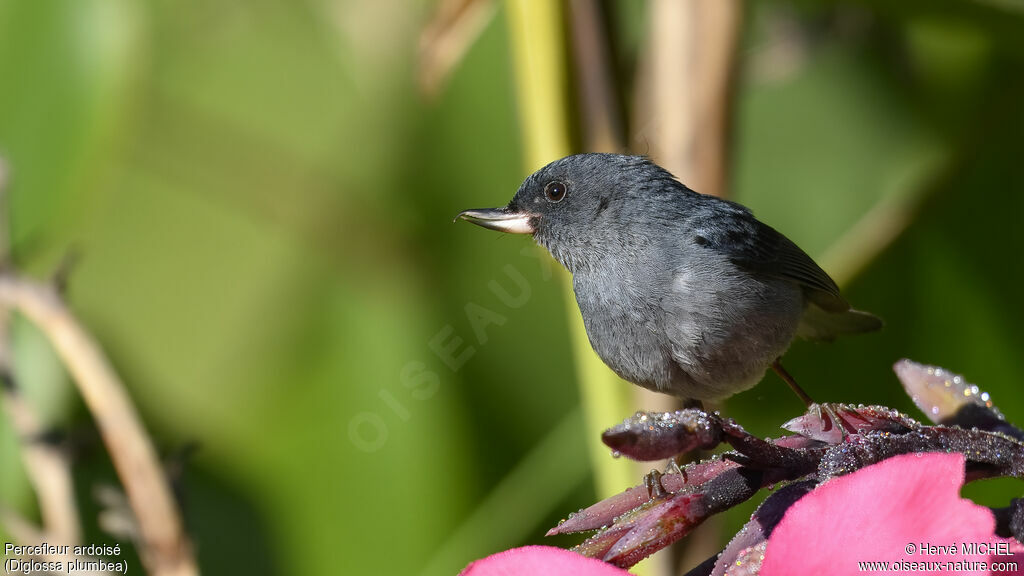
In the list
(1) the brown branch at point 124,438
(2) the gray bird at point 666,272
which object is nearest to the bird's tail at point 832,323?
(2) the gray bird at point 666,272

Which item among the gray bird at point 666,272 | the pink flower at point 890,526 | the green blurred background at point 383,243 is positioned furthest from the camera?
the green blurred background at point 383,243

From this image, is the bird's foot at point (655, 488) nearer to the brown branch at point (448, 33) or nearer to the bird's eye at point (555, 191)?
the bird's eye at point (555, 191)

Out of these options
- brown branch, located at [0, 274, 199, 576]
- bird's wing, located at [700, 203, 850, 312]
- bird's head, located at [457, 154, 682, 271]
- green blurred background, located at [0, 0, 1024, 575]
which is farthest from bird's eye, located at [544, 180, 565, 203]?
brown branch, located at [0, 274, 199, 576]

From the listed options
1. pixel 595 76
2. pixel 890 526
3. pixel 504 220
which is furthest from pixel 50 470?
pixel 890 526

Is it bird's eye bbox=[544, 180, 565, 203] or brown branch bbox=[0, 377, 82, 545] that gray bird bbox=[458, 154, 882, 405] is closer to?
bird's eye bbox=[544, 180, 565, 203]

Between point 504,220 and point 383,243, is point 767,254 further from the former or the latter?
point 383,243

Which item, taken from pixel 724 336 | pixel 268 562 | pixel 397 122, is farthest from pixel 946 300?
pixel 268 562

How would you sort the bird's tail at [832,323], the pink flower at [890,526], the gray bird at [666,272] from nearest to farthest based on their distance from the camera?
the pink flower at [890,526] → the gray bird at [666,272] → the bird's tail at [832,323]
